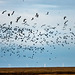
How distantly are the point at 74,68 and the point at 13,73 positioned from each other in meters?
5.65

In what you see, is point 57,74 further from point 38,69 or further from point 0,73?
point 0,73

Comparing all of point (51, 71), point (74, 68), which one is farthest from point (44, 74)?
point (74, 68)

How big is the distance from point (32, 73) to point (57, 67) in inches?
104

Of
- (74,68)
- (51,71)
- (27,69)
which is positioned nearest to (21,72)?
(27,69)

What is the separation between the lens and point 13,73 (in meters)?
30.0

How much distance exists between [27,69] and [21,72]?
671 mm

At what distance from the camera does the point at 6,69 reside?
101 feet

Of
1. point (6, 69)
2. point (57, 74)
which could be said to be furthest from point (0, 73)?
point (57, 74)

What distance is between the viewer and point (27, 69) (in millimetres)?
30438

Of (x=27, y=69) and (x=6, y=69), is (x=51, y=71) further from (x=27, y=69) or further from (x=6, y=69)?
(x=6, y=69)

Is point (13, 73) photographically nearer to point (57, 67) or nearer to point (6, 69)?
point (6, 69)

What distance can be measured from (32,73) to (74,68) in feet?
12.9

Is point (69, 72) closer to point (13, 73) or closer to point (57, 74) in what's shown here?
point (57, 74)

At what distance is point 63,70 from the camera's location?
30.2 metres
